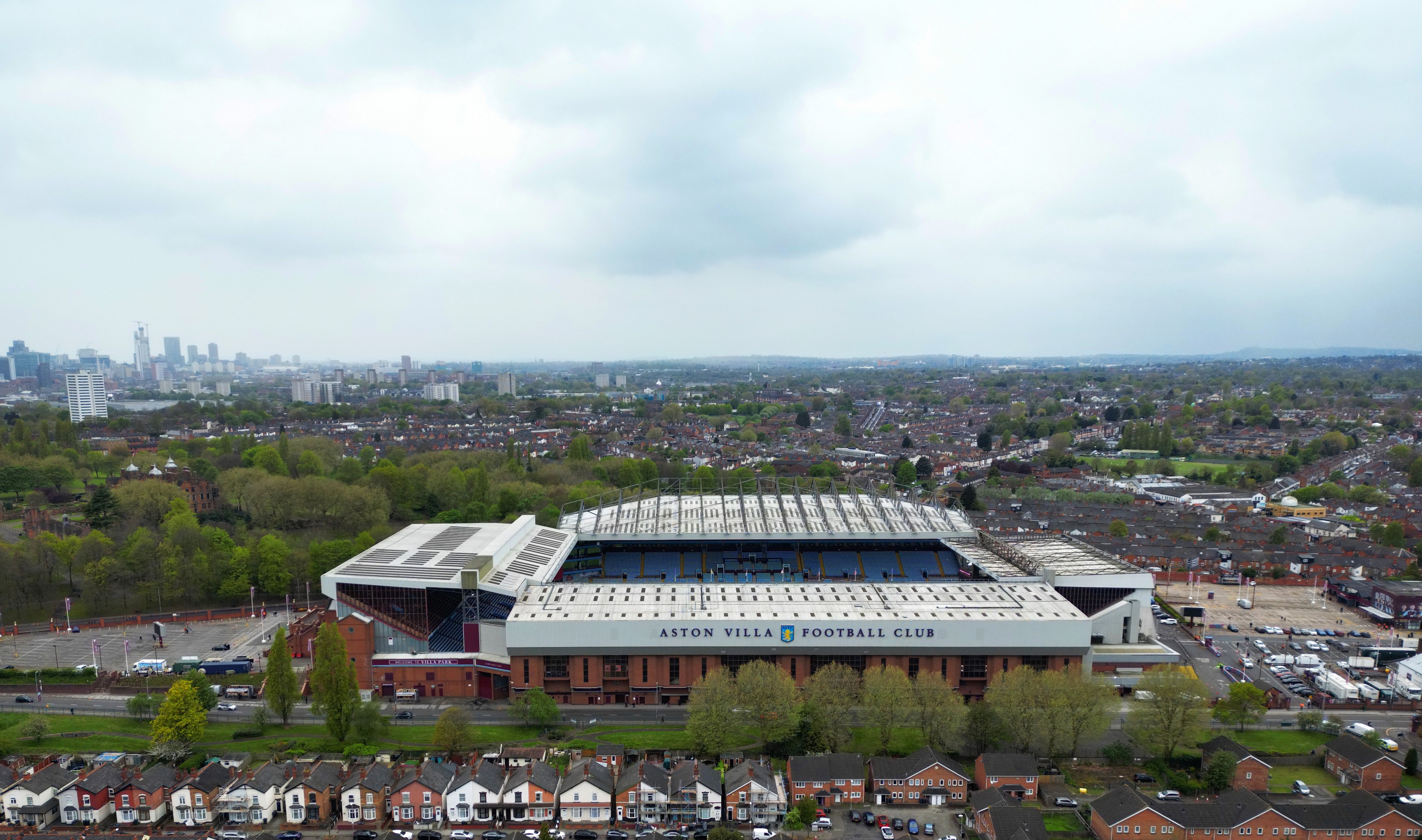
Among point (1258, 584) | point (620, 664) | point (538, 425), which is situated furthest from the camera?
point (538, 425)

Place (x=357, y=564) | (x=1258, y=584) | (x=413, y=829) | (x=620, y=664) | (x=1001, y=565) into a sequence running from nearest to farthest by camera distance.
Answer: (x=413, y=829) → (x=620, y=664) → (x=357, y=564) → (x=1001, y=565) → (x=1258, y=584)

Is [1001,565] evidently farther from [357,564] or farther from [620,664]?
[357,564]

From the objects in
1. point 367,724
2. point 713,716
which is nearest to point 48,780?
point 367,724

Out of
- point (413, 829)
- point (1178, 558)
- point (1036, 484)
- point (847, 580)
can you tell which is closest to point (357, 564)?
point (413, 829)

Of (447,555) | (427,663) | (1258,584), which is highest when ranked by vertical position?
(447,555)

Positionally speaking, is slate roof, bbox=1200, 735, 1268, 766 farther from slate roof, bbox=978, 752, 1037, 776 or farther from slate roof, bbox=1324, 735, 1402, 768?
slate roof, bbox=978, 752, 1037, 776

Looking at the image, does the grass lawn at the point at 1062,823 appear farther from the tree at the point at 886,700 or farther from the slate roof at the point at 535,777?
the slate roof at the point at 535,777
